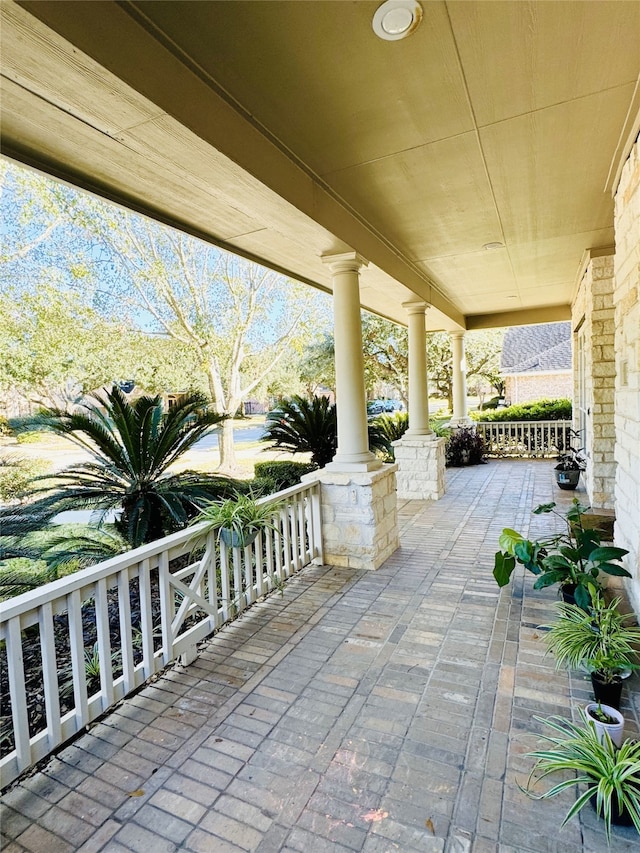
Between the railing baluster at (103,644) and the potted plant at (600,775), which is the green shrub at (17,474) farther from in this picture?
the potted plant at (600,775)

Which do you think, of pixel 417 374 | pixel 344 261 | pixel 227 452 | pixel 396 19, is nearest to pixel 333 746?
pixel 396 19

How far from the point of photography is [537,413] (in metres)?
11.2

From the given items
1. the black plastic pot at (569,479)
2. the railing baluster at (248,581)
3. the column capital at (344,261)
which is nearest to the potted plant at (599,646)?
the railing baluster at (248,581)

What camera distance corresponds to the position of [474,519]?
554 centimetres

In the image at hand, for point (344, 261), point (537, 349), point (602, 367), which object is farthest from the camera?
Result: point (537, 349)

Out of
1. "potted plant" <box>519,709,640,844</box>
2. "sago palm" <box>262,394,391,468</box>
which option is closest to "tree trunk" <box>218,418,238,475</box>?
"sago palm" <box>262,394,391,468</box>

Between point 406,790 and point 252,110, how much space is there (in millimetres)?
3189

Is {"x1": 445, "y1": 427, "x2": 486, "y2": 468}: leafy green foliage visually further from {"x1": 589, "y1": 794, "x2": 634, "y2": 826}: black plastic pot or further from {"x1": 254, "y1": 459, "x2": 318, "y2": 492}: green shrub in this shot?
{"x1": 589, "y1": 794, "x2": 634, "y2": 826}: black plastic pot

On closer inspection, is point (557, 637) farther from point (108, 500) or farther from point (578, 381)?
point (578, 381)

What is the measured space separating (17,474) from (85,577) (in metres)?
7.01

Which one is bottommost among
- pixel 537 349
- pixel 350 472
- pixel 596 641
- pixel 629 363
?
pixel 596 641

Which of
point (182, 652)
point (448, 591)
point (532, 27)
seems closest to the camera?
point (532, 27)

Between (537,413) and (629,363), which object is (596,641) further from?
(537,413)

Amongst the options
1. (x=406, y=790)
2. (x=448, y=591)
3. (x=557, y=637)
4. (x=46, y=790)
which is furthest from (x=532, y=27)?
(x=46, y=790)
